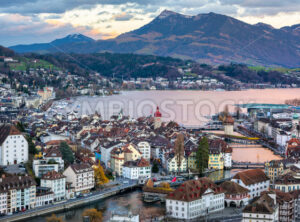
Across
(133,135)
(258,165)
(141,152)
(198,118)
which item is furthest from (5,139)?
(198,118)

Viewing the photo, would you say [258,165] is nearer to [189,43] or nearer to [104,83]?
[104,83]

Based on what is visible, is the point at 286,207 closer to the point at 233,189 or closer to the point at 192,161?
the point at 233,189

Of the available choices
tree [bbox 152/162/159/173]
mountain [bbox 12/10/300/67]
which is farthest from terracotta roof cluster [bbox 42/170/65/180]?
mountain [bbox 12/10/300/67]

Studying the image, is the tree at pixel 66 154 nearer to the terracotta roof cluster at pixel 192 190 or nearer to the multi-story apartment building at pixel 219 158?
the multi-story apartment building at pixel 219 158

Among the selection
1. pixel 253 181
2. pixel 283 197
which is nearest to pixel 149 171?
pixel 253 181

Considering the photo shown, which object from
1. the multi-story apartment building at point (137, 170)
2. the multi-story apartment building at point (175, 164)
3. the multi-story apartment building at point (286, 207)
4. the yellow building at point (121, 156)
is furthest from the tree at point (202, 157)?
the multi-story apartment building at point (286, 207)

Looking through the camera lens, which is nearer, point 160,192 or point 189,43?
point 160,192

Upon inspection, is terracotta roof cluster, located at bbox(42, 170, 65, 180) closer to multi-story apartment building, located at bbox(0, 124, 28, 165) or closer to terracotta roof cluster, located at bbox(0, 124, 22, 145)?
multi-story apartment building, located at bbox(0, 124, 28, 165)
